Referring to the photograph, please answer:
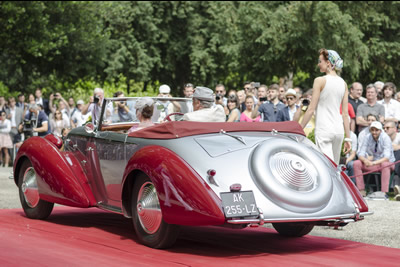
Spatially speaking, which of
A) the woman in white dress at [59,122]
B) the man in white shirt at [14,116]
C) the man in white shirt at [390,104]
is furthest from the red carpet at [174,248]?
the man in white shirt at [14,116]

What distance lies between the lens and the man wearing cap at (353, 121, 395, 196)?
13031 mm

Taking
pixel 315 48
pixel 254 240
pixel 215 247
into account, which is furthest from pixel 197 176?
pixel 315 48

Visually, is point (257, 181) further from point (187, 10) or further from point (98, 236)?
point (187, 10)

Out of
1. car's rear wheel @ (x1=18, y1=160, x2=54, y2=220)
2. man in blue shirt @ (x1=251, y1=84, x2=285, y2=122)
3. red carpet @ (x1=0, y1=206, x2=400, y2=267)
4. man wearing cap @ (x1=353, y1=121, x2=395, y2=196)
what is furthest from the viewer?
man in blue shirt @ (x1=251, y1=84, x2=285, y2=122)

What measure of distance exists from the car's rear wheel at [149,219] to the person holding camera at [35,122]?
1302 cm

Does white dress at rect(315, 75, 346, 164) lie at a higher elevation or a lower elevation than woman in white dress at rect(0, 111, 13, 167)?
higher

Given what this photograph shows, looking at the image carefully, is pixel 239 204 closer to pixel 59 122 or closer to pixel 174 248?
pixel 174 248

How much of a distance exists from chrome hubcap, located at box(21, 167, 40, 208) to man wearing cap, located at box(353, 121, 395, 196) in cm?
609

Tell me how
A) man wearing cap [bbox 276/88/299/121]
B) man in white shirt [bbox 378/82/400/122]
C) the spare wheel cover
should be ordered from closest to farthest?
the spare wheel cover → man wearing cap [bbox 276/88/299/121] → man in white shirt [bbox 378/82/400/122]

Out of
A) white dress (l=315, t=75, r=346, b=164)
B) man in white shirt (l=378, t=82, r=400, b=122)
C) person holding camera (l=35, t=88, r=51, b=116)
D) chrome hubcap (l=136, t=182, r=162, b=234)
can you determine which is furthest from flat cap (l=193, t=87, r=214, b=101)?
A: person holding camera (l=35, t=88, r=51, b=116)

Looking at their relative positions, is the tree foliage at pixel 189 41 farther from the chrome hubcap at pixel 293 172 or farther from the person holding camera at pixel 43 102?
the chrome hubcap at pixel 293 172

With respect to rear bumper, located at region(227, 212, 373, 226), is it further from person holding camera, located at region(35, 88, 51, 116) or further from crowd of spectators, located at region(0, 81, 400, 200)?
person holding camera, located at region(35, 88, 51, 116)

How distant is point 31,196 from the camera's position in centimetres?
911

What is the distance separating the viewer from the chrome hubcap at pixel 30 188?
903 cm
